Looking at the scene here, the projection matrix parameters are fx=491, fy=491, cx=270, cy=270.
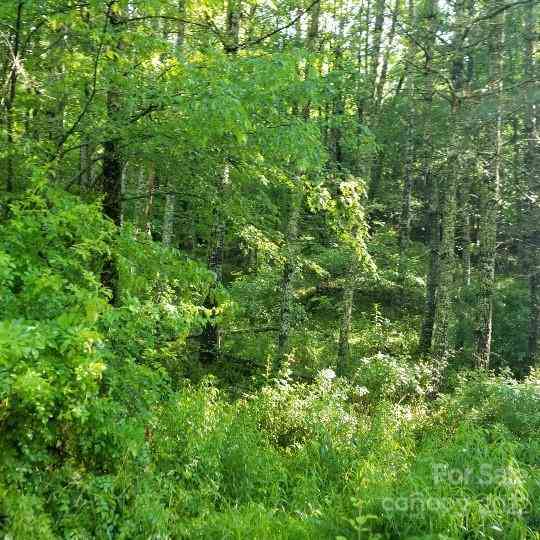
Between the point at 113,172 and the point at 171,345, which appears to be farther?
the point at 113,172

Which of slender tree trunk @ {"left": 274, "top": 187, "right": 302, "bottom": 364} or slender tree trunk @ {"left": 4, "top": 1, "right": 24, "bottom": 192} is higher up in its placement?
slender tree trunk @ {"left": 4, "top": 1, "right": 24, "bottom": 192}

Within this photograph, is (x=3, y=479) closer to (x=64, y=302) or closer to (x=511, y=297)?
(x=64, y=302)

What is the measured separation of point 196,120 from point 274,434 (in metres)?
4.63

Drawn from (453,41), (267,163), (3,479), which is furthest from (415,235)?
(3,479)

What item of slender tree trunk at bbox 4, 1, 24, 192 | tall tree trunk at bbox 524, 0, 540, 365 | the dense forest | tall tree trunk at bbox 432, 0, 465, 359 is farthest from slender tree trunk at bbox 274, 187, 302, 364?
tall tree trunk at bbox 524, 0, 540, 365

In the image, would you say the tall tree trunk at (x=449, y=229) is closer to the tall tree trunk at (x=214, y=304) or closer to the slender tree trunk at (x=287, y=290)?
the slender tree trunk at (x=287, y=290)

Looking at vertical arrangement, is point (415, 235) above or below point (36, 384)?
above

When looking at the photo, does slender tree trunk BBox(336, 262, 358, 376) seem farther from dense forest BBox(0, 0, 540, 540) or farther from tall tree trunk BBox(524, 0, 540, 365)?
tall tree trunk BBox(524, 0, 540, 365)

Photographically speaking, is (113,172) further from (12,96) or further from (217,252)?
(217,252)

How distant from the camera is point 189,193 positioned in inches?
267

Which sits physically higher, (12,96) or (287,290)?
(12,96)

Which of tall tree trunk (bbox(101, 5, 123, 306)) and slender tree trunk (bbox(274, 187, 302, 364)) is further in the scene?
slender tree trunk (bbox(274, 187, 302, 364))

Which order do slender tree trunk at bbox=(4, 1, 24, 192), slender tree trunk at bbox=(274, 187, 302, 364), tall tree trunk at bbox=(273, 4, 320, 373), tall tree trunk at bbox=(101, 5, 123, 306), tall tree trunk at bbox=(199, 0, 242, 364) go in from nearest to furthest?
slender tree trunk at bbox=(4, 1, 24, 192) → tall tree trunk at bbox=(101, 5, 123, 306) → tall tree trunk at bbox=(199, 0, 242, 364) → tall tree trunk at bbox=(273, 4, 320, 373) → slender tree trunk at bbox=(274, 187, 302, 364)

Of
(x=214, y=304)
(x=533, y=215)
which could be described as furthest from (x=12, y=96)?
(x=533, y=215)
